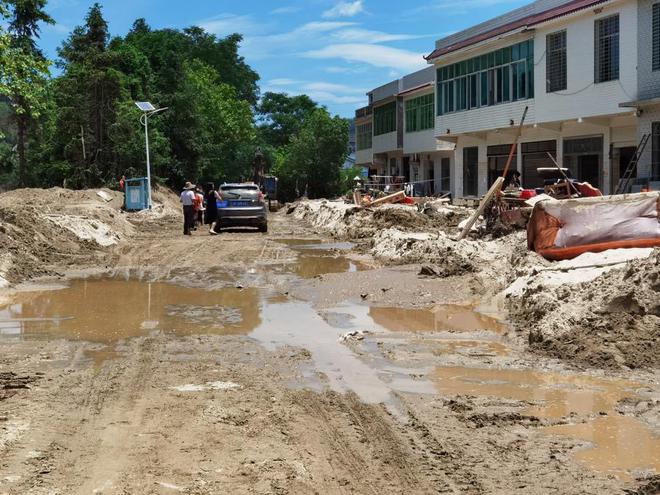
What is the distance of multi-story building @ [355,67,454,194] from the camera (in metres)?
45.0

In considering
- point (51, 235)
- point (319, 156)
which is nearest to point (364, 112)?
point (319, 156)

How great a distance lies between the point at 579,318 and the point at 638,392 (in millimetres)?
1967

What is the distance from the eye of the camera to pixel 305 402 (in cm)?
650

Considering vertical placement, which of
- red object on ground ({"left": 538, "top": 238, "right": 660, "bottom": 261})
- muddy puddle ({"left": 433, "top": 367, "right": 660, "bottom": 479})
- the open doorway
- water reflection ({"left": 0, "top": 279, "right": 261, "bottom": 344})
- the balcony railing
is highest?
the balcony railing

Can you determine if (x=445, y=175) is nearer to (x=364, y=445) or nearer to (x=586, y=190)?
(x=586, y=190)

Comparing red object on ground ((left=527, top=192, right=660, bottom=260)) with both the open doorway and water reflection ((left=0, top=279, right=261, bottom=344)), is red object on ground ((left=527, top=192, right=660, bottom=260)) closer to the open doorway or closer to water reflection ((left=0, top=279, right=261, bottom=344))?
water reflection ((left=0, top=279, right=261, bottom=344))

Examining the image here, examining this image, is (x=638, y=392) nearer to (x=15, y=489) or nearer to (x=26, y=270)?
(x=15, y=489)

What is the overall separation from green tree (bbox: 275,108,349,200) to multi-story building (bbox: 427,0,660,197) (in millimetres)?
24088

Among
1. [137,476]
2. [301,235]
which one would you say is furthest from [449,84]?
[137,476]

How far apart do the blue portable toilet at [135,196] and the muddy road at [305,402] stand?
2545 cm

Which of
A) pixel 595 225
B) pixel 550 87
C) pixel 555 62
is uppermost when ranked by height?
pixel 555 62

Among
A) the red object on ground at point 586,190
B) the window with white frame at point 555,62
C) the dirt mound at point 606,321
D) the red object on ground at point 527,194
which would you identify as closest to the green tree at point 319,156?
the window with white frame at point 555,62

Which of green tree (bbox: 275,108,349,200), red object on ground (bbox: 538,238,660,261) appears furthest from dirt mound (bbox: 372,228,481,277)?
green tree (bbox: 275,108,349,200)

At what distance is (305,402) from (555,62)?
2464 cm
